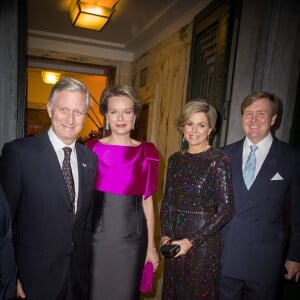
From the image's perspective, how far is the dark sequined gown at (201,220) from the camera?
201 cm

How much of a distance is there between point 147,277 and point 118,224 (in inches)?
22.1

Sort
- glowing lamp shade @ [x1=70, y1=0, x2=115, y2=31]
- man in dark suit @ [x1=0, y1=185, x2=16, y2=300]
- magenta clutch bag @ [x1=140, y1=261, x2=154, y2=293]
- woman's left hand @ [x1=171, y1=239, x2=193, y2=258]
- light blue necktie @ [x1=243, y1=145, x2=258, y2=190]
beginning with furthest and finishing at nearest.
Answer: glowing lamp shade @ [x1=70, y1=0, x2=115, y2=31], magenta clutch bag @ [x1=140, y1=261, x2=154, y2=293], light blue necktie @ [x1=243, y1=145, x2=258, y2=190], woman's left hand @ [x1=171, y1=239, x2=193, y2=258], man in dark suit @ [x1=0, y1=185, x2=16, y2=300]

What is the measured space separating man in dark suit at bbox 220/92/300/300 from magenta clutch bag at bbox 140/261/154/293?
0.58 metres

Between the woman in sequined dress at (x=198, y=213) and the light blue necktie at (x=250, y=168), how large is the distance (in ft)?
0.79

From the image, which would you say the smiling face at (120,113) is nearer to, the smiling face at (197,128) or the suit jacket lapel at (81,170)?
the suit jacket lapel at (81,170)

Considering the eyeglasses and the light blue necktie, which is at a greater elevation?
the eyeglasses

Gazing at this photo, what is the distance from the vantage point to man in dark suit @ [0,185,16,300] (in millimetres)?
1411

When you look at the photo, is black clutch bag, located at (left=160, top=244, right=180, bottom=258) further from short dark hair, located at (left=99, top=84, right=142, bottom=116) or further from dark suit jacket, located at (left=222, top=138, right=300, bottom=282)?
short dark hair, located at (left=99, top=84, right=142, bottom=116)

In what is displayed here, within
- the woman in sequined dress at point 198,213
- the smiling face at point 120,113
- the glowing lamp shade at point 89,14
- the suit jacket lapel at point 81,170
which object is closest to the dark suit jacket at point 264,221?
the woman in sequined dress at point 198,213

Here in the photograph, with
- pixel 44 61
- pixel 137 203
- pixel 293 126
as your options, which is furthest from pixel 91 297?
pixel 44 61

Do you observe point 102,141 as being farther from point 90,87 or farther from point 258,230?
point 90,87

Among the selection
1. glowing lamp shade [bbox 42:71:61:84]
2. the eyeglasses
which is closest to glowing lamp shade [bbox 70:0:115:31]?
the eyeglasses

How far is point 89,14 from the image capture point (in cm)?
364

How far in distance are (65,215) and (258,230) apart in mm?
1407
